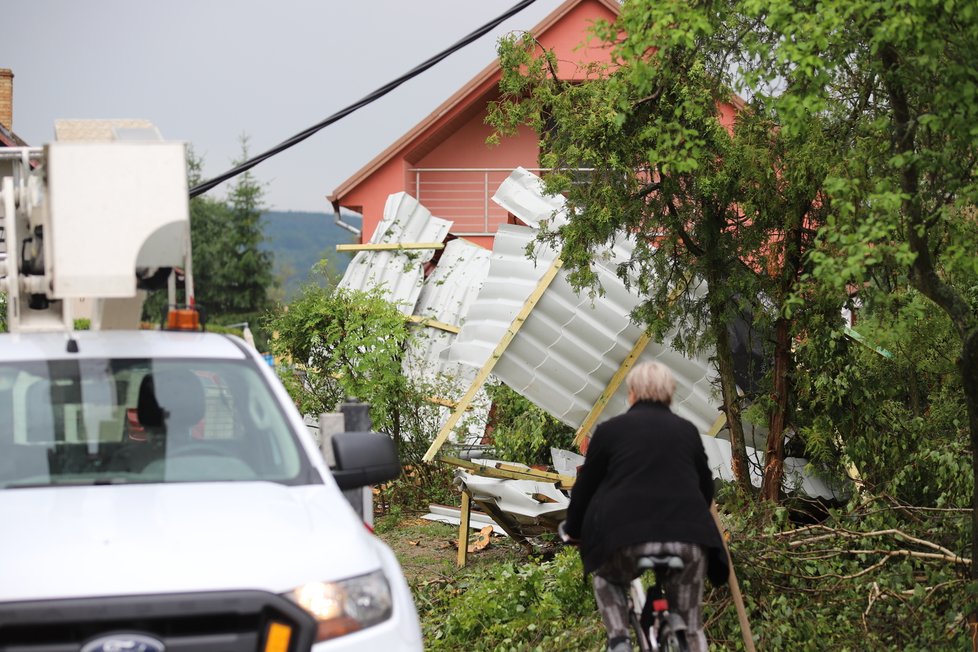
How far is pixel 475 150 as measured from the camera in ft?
78.9

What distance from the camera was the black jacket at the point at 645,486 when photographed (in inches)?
224

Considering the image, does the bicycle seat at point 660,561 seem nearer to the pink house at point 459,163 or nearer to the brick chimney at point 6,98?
the pink house at point 459,163

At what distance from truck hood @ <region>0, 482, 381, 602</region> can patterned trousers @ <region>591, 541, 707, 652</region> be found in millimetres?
1339

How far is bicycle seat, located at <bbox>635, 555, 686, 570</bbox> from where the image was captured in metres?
5.67

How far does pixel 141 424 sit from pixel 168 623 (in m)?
1.59

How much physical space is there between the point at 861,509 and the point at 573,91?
357 cm

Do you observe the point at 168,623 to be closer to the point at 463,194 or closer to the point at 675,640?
the point at 675,640

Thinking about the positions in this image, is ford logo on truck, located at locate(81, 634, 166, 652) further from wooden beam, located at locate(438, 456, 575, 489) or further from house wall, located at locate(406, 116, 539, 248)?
house wall, located at locate(406, 116, 539, 248)

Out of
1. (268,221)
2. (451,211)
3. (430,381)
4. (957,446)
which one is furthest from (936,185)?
(268,221)

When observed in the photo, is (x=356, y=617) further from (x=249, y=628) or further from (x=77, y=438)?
(x=77, y=438)

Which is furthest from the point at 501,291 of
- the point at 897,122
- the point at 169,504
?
the point at 169,504

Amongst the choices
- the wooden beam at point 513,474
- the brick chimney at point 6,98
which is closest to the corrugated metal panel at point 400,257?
the wooden beam at point 513,474

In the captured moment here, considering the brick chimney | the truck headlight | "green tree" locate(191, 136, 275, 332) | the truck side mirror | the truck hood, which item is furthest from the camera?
"green tree" locate(191, 136, 275, 332)

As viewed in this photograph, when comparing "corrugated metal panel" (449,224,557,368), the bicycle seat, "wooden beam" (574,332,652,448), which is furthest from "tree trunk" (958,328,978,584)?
"corrugated metal panel" (449,224,557,368)
